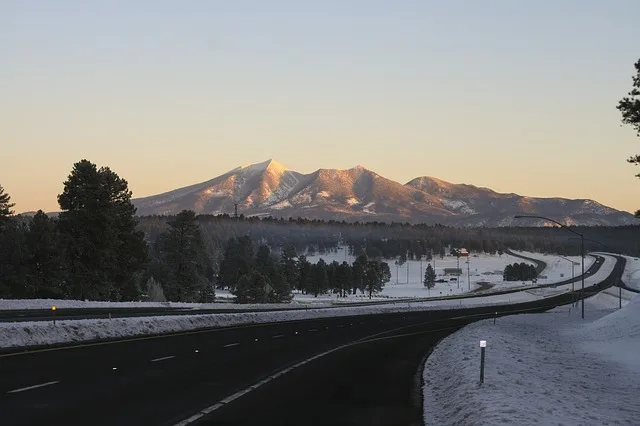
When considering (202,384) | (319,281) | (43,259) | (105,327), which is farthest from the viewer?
(319,281)

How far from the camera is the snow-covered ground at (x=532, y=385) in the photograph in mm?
13953

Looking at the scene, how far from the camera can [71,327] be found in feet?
99.1

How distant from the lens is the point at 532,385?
18.8 m

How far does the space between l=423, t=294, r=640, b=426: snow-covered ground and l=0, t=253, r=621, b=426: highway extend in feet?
2.60

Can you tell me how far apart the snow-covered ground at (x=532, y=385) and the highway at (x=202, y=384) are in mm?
794

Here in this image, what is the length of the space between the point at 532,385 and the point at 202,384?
7926 millimetres

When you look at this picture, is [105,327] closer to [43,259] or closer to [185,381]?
[185,381]

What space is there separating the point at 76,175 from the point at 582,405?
228 feet

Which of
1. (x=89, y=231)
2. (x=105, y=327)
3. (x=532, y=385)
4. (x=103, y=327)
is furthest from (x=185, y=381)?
(x=89, y=231)

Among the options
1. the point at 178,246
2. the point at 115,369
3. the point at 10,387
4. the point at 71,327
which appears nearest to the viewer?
the point at 10,387

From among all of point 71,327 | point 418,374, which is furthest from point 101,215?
point 418,374

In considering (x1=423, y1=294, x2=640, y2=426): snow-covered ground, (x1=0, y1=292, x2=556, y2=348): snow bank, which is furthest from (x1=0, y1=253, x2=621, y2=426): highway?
(x1=0, y1=292, x2=556, y2=348): snow bank

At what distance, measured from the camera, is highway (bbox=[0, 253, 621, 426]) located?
1314 centimetres

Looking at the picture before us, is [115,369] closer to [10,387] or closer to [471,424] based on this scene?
[10,387]
